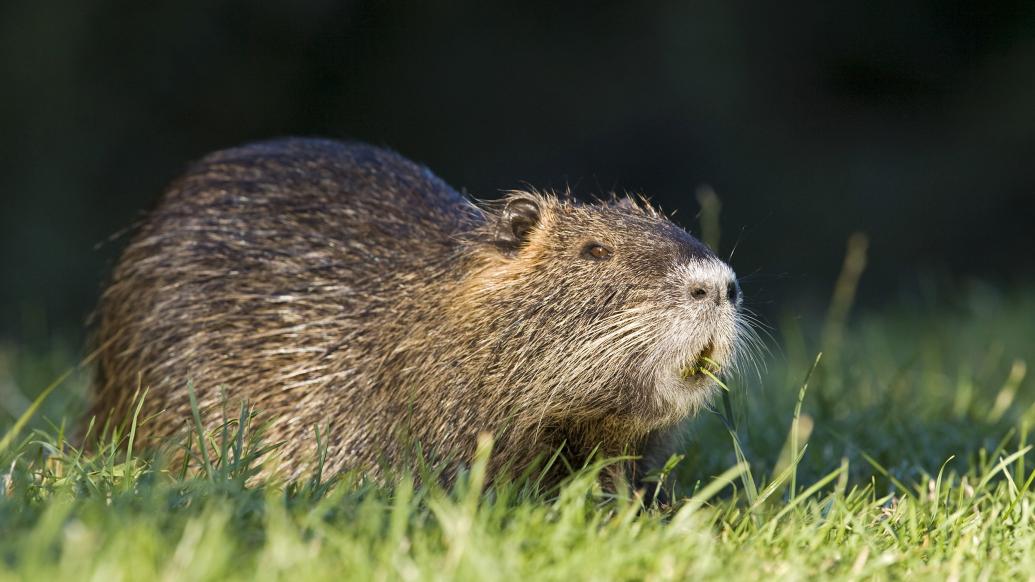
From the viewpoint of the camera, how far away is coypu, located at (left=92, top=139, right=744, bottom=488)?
257cm

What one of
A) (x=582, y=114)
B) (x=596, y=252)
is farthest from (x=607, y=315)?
(x=582, y=114)

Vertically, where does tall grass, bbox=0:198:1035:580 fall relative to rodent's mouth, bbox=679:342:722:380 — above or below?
below

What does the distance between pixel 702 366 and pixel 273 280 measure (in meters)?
1.26

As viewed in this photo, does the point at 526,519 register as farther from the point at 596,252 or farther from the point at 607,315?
the point at 596,252

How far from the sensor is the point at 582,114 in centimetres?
842

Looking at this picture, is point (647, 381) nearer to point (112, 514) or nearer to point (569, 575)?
point (569, 575)

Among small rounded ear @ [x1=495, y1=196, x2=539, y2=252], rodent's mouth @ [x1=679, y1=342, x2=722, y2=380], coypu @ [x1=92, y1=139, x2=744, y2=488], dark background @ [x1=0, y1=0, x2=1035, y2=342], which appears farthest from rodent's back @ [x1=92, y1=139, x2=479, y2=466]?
dark background @ [x1=0, y1=0, x2=1035, y2=342]

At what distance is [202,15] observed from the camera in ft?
24.9

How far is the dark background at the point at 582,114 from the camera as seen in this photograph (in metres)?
7.87

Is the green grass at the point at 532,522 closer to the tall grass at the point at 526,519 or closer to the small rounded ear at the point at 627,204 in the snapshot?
the tall grass at the point at 526,519

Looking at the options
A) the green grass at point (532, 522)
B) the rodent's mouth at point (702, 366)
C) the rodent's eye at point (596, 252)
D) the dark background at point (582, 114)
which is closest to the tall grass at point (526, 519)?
the green grass at point (532, 522)

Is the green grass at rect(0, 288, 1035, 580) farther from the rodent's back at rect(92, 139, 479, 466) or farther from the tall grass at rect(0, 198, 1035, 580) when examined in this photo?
the rodent's back at rect(92, 139, 479, 466)

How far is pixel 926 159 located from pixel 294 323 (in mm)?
6429

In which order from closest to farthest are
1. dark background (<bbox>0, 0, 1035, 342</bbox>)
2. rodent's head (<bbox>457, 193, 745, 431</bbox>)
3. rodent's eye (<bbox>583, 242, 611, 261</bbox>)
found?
rodent's head (<bbox>457, 193, 745, 431</bbox>) → rodent's eye (<bbox>583, 242, 611, 261</bbox>) → dark background (<bbox>0, 0, 1035, 342</bbox>)
